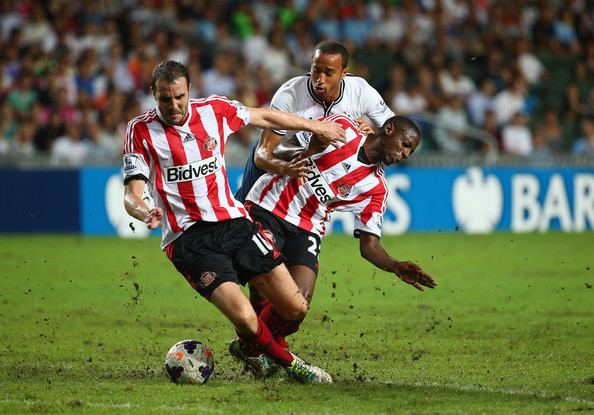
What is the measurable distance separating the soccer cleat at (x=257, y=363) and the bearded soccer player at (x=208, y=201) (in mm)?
185

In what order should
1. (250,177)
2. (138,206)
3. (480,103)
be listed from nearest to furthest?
(138,206)
(250,177)
(480,103)

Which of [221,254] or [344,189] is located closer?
[221,254]

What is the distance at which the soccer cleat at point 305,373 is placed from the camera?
6.76 meters

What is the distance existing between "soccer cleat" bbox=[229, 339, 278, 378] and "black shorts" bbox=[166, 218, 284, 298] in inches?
21.1

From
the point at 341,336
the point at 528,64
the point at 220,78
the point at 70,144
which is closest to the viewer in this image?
the point at 341,336

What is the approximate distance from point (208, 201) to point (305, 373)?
47.4 inches

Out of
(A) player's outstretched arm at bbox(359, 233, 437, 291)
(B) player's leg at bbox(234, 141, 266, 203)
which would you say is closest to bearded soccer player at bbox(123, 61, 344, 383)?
(A) player's outstretched arm at bbox(359, 233, 437, 291)

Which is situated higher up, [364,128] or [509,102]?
[509,102]

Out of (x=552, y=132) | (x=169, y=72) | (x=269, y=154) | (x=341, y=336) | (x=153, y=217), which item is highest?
(x=552, y=132)

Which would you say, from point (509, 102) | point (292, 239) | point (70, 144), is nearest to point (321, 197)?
point (292, 239)

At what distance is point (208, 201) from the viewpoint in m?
6.67

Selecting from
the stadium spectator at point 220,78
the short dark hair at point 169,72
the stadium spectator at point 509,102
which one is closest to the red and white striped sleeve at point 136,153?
the short dark hair at point 169,72

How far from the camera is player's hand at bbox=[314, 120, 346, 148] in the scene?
6.72 m

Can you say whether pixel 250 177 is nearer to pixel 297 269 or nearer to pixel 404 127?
pixel 297 269
